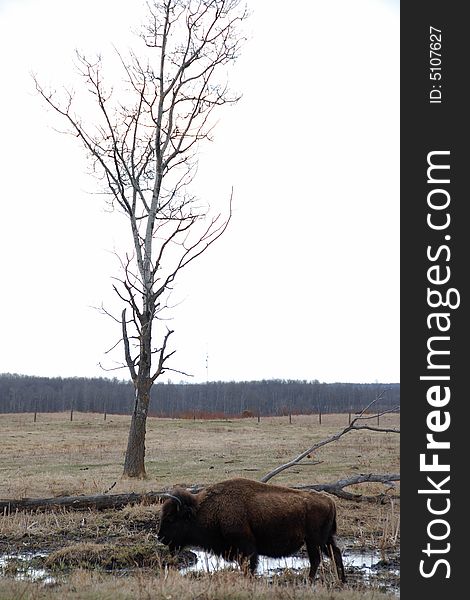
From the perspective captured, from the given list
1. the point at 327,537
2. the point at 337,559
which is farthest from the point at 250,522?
the point at 337,559

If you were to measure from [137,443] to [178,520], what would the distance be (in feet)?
→ 34.1

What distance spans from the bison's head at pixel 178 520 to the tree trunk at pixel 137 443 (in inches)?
388

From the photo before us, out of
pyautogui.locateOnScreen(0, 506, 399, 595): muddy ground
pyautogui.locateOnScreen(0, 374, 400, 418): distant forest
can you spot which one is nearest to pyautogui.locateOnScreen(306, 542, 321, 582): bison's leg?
pyautogui.locateOnScreen(0, 506, 399, 595): muddy ground

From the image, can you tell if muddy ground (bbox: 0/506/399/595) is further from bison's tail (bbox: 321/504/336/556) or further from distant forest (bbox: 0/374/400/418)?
distant forest (bbox: 0/374/400/418)

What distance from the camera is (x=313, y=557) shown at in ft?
33.6

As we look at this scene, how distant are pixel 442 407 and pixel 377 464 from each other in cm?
1749

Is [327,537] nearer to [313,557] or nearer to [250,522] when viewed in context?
[313,557]

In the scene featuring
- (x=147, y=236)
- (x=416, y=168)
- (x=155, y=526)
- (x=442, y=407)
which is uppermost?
(x=147, y=236)

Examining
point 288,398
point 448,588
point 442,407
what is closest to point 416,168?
point 442,407

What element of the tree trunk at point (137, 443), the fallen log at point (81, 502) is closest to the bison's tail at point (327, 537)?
the fallen log at point (81, 502)

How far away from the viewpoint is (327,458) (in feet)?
87.6

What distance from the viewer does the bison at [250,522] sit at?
34.0 ft

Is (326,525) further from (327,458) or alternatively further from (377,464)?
(327,458)

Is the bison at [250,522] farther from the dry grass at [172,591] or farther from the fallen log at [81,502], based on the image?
the fallen log at [81,502]
